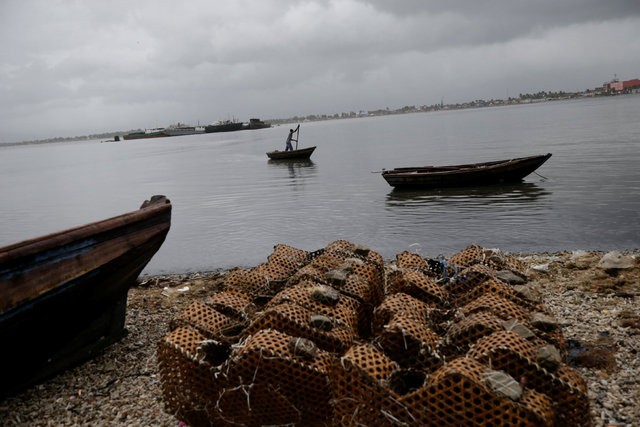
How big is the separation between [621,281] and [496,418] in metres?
6.15

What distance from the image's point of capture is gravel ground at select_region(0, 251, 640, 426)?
473 centimetres

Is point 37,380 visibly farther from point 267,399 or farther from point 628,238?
point 628,238

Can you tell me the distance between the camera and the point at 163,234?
701 cm

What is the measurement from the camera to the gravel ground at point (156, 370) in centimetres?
473

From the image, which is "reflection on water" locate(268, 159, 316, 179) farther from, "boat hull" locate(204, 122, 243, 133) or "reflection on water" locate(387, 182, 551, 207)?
"boat hull" locate(204, 122, 243, 133)

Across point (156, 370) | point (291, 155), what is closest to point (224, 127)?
point (291, 155)

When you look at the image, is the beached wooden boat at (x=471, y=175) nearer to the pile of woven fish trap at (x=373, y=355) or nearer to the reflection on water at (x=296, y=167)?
the reflection on water at (x=296, y=167)

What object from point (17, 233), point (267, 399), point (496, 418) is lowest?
point (17, 233)

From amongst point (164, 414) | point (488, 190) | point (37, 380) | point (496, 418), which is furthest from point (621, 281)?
point (488, 190)

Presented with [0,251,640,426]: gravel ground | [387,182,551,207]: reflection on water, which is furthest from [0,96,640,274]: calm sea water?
[0,251,640,426]: gravel ground

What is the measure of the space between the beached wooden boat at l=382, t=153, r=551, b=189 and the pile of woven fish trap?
17250 millimetres

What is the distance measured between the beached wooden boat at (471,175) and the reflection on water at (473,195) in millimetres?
324

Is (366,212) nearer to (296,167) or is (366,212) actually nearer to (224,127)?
(296,167)

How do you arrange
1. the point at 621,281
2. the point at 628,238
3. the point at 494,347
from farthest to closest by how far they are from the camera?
the point at 628,238, the point at 621,281, the point at 494,347
